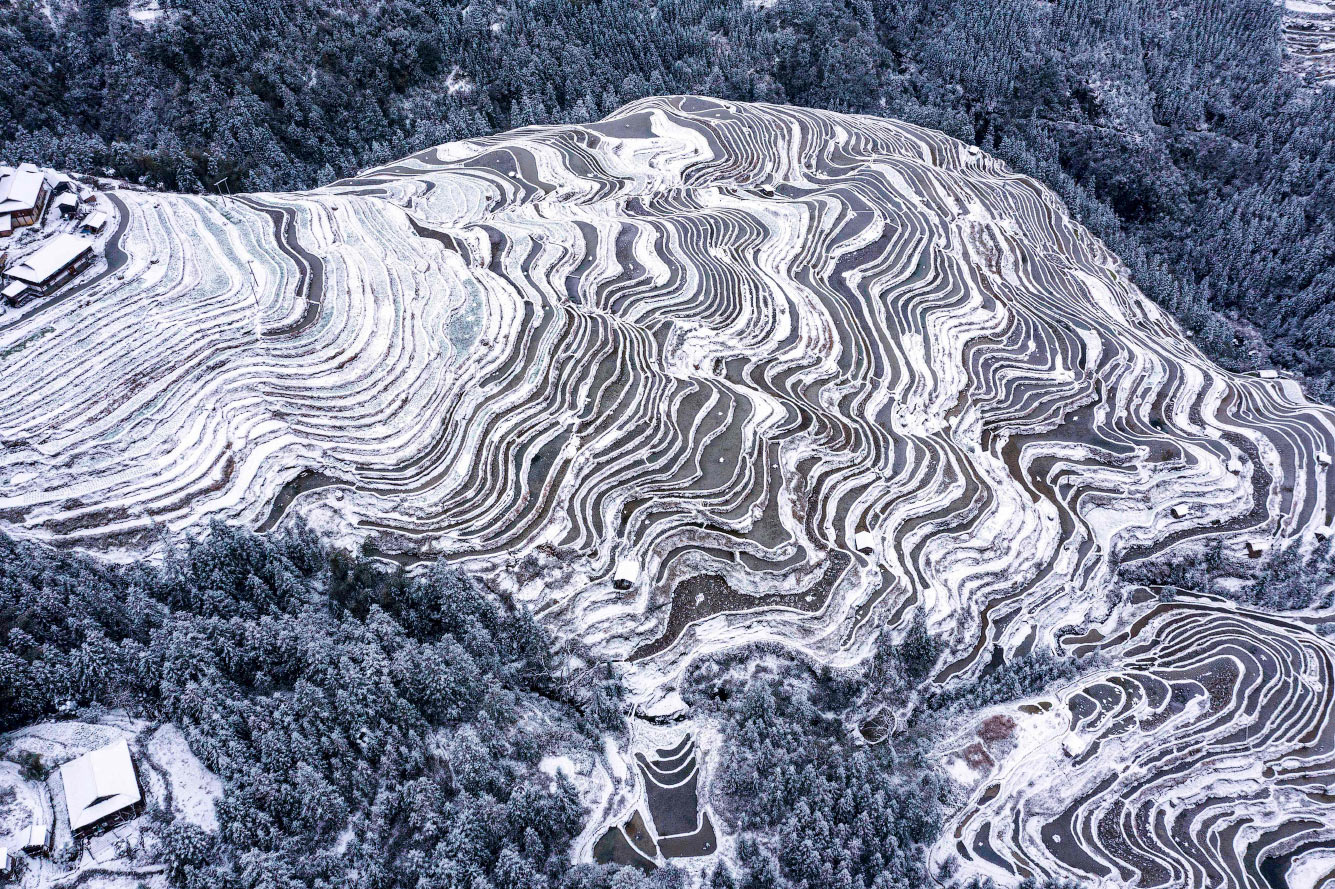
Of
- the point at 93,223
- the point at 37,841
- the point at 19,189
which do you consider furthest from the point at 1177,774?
the point at 19,189

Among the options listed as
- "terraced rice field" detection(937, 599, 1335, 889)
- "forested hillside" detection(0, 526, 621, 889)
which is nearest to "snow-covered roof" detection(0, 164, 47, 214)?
"forested hillside" detection(0, 526, 621, 889)

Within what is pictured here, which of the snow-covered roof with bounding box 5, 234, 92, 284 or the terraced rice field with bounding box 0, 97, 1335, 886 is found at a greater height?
the snow-covered roof with bounding box 5, 234, 92, 284

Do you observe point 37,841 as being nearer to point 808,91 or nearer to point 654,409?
point 654,409

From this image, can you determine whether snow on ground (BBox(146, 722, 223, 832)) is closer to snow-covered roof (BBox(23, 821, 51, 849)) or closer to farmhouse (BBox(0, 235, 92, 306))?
snow-covered roof (BBox(23, 821, 51, 849))

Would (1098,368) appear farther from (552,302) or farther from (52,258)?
(52,258)

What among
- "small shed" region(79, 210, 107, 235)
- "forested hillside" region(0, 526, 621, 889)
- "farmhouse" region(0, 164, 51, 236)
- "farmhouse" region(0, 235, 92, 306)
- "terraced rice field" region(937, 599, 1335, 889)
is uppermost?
"farmhouse" region(0, 164, 51, 236)

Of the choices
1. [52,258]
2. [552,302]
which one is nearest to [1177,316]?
[552,302]
